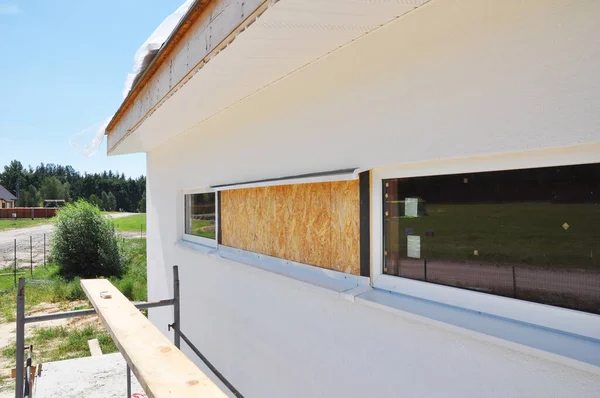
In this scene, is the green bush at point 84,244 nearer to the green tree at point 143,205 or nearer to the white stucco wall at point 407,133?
the white stucco wall at point 407,133

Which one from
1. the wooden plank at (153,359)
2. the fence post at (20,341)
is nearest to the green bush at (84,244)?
the fence post at (20,341)

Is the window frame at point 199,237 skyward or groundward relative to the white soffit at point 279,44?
groundward

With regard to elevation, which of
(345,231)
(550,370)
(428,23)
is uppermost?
(428,23)

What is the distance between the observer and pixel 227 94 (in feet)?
8.85

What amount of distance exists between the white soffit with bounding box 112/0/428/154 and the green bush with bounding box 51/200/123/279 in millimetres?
17230

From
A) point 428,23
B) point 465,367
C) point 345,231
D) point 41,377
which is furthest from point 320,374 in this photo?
point 41,377

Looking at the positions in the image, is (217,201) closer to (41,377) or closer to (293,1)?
(293,1)

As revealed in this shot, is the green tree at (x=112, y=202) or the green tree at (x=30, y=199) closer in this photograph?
the green tree at (x=30, y=199)

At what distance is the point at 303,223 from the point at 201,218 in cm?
225

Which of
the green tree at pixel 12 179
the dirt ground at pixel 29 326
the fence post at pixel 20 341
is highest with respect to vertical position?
the green tree at pixel 12 179

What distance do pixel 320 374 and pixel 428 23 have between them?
190cm

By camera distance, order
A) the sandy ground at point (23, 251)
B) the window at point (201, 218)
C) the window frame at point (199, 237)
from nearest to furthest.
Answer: the window frame at point (199, 237), the window at point (201, 218), the sandy ground at point (23, 251)

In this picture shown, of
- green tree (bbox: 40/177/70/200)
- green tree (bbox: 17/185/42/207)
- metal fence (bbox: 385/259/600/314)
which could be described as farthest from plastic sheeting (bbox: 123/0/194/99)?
green tree (bbox: 40/177/70/200)

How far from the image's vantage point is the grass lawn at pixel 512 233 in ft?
3.88
